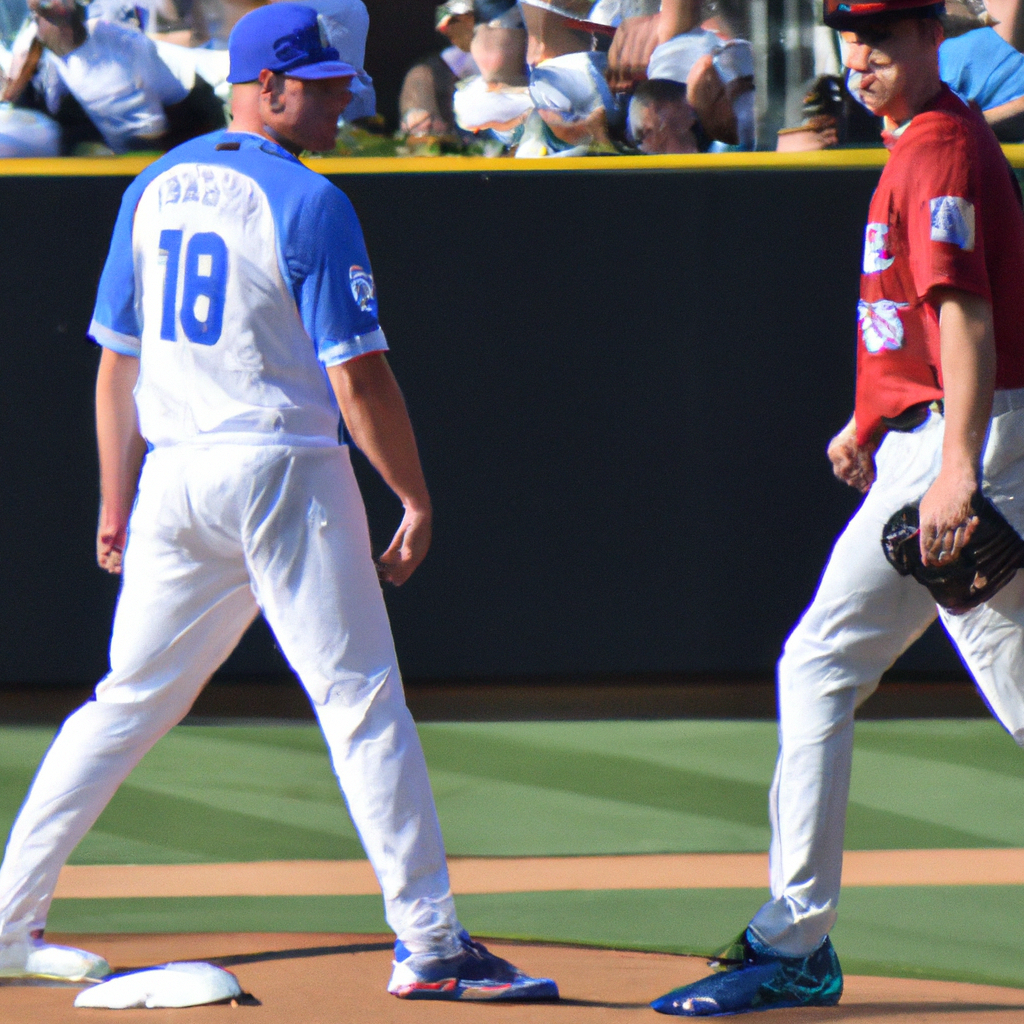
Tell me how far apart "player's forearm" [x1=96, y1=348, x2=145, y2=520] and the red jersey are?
1.51 meters

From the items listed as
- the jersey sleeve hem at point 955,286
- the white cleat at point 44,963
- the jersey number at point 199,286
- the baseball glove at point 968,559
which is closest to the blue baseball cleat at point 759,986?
the baseball glove at point 968,559

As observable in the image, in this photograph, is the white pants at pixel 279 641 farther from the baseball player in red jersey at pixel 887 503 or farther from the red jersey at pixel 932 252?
the red jersey at pixel 932 252

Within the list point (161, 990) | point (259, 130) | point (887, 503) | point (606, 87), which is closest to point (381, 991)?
point (161, 990)

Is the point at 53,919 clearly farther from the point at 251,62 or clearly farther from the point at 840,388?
the point at 840,388

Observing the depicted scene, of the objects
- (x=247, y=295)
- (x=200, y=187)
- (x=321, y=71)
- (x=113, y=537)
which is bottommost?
(x=113, y=537)

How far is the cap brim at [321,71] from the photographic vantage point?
3152 mm

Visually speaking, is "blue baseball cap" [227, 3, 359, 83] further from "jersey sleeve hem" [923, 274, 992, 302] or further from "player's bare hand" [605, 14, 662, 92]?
"player's bare hand" [605, 14, 662, 92]

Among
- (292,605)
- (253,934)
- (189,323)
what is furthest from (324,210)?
(253,934)

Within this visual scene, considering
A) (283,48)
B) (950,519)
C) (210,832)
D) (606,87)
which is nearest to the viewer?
(950,519)

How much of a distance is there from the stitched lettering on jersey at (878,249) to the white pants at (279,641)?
110cm

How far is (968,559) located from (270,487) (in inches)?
51.6

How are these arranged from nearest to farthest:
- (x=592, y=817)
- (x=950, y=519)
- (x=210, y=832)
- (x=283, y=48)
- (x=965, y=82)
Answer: (x=950, y=519) → (x=283, y=48) → (x=210, y=832) → (x=592, y=817) → (x=965, y=82)

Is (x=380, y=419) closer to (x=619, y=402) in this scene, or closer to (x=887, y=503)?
(x=887, y=503)

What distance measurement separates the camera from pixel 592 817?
191 inches
